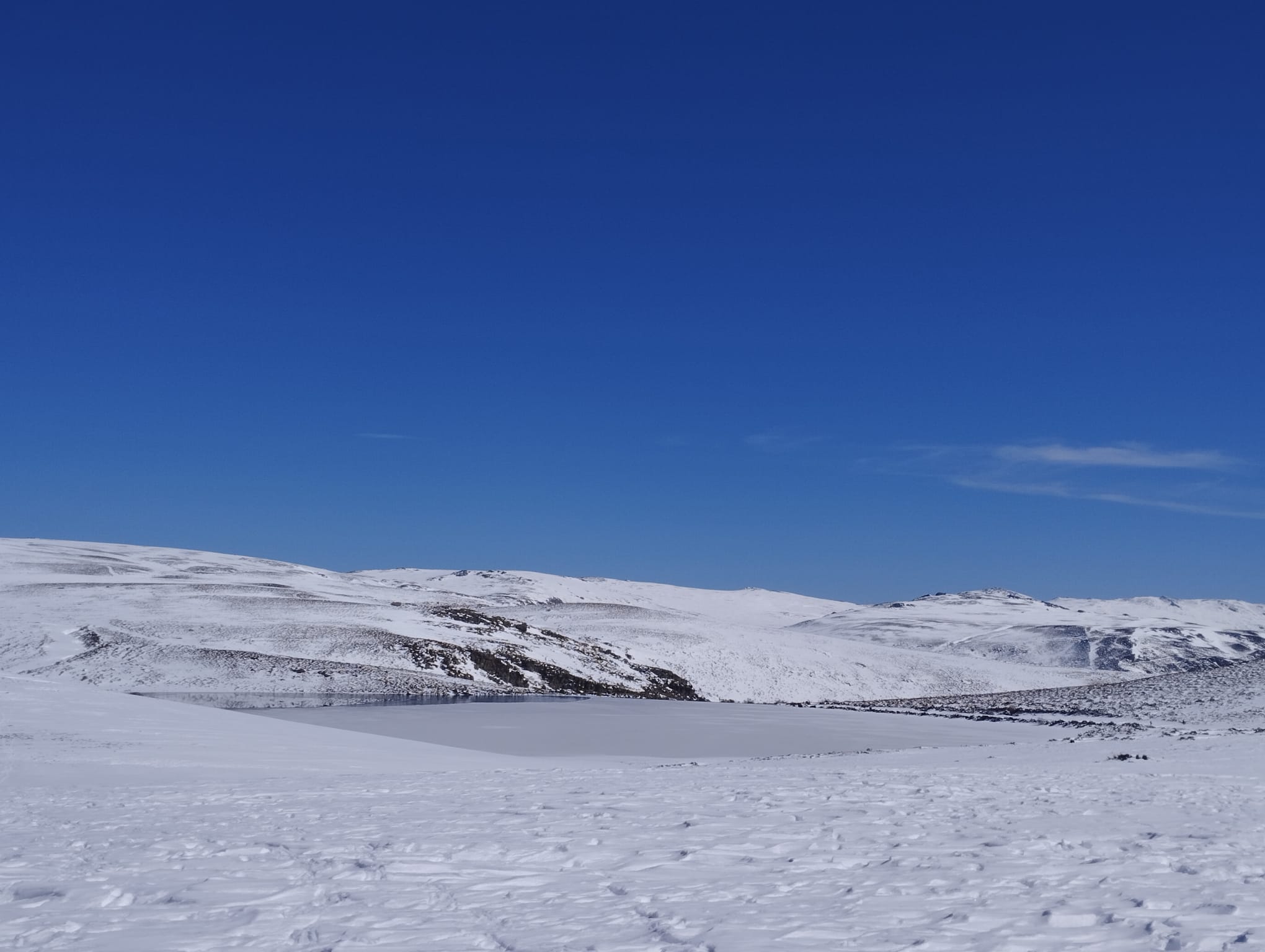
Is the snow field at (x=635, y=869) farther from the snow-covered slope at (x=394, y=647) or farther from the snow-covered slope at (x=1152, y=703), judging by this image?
the snow-covered slope at (x=394, y=647)

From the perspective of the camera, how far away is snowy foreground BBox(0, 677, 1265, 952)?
6.64m

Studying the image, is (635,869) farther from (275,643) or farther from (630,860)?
(275,643)

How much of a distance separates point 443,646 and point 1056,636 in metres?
64.8

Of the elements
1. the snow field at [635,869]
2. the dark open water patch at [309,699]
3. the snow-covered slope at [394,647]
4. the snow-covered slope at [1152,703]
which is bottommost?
the snow field at [635,869]

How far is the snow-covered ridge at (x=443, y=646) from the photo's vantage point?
39.8 metres

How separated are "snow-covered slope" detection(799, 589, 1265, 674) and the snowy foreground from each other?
61.8 meters

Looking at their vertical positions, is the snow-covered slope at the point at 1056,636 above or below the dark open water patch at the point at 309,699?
above

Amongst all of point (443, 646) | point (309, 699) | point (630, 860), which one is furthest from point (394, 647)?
point (630, 860)

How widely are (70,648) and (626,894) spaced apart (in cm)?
3948

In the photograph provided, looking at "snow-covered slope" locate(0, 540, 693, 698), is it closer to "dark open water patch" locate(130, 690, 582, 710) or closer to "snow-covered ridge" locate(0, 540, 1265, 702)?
"snow-covered ridge" locate(0, 540, 1265, 702)

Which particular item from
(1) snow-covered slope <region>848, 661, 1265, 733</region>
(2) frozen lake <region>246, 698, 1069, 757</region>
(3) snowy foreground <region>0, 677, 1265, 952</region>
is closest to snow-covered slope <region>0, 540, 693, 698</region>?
(2) frozen lake <region>246, 698, 1069, 757</region>

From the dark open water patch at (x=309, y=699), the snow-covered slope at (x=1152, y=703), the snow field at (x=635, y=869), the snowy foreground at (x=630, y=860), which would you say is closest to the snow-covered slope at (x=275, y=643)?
the dark open water patch at (x=309, y=699)

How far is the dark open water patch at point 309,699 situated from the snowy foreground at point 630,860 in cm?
1783

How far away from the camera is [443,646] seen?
46594 millimetres
